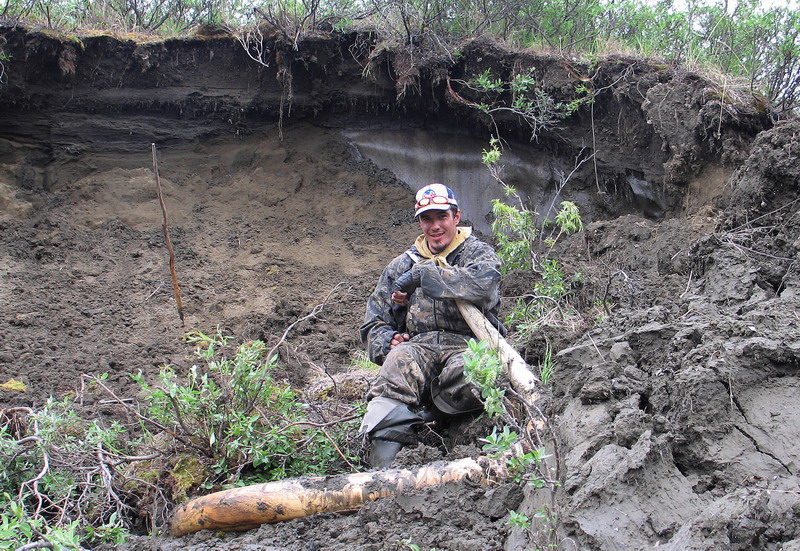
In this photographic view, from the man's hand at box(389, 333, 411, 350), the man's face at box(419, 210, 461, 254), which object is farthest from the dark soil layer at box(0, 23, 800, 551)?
the man's face at box(419, 210, 461, 254)

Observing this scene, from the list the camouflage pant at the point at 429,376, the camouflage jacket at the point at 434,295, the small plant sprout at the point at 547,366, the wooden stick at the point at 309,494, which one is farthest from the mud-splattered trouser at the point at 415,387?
the wooden stick at the point at 309,494

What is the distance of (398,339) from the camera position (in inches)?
177

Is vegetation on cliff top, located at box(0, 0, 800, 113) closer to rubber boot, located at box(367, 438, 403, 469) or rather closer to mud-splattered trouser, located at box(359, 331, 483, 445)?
mud-splattered trouser, located at box(359, 331, 483, 445)

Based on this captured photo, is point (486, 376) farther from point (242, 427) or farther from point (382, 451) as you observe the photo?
point (242, 427)

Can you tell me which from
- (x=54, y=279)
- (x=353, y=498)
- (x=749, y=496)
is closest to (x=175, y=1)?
(x=54, y=279)

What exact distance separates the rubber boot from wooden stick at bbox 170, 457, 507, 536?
0.47 meters

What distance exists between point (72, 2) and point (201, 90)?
2111 millimetres

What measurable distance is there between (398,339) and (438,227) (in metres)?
0.83

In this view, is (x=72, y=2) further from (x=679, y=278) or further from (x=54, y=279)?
(x=679, y=278)

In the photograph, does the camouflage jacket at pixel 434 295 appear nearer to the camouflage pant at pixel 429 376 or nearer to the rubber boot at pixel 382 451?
the camouflage pant at pixel 429 376

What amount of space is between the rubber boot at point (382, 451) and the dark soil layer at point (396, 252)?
14.1 inches

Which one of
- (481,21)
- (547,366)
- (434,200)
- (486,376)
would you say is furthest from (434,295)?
(481,21)

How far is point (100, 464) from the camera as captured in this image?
11.7 ft

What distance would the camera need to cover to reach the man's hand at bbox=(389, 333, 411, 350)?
4.46m
